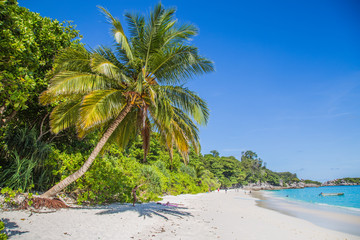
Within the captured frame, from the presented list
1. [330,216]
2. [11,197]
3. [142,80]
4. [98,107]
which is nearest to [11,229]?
[11,197]

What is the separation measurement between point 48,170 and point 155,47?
6.86 meters

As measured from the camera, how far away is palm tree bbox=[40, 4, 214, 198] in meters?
6.49

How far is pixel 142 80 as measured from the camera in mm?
6305

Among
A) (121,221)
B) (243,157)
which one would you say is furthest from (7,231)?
(243,157)

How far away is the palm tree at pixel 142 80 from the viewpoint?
649 cm

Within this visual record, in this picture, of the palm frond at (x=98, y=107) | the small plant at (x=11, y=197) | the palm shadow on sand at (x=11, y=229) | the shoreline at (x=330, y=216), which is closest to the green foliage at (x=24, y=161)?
the small plant at (x=11, y=197)

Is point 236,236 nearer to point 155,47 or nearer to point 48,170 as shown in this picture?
point 155,47

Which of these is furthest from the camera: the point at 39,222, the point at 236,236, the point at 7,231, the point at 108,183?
the point at 108,183

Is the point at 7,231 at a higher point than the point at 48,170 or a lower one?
lower

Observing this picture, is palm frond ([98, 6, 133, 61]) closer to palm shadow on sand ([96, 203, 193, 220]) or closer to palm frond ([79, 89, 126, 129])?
palm frond ([79, 89, 126, 129])

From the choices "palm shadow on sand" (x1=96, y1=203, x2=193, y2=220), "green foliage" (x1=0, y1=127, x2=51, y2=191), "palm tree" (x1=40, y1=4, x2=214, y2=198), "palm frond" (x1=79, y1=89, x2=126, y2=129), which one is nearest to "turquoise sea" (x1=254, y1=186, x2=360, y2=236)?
"palm shadow on sand" (x1=96, y1=203, x2=193, y2=220)

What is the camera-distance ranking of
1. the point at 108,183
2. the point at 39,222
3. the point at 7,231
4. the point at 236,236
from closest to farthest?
the point at 7,231
the point at 39,222
the point at 236,236
the point at 108,183

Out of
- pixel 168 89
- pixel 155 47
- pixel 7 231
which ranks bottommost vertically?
pixel 7 231

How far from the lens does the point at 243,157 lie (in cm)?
10962
